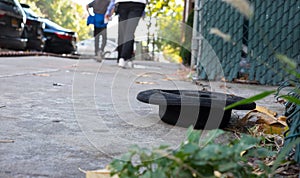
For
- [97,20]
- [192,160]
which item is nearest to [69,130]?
[192,160]

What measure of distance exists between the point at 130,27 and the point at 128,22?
0.08m

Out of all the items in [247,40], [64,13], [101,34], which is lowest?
[247,40]

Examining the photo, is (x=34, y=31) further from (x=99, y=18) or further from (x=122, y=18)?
(x=122, y=18)

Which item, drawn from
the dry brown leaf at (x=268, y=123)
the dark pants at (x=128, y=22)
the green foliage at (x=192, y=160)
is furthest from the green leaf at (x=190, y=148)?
the dark pants at (x=128, y=22)

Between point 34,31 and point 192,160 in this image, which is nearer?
point 192,160

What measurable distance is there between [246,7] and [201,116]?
1240 millimetres

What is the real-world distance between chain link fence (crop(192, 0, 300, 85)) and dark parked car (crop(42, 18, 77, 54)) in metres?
10.5

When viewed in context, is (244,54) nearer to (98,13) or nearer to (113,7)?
(113,7)

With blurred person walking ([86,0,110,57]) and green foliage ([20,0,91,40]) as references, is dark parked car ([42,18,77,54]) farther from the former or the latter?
green foliage ([20,0,91,40])

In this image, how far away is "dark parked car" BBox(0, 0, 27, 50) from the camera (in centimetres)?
939

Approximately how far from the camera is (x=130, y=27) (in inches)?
264

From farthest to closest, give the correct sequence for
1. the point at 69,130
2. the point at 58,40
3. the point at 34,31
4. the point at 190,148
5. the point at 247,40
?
the point at 58,40 → the point at 34,31 → the point at 247,40 → the point at 69,130 → the point at 190,148

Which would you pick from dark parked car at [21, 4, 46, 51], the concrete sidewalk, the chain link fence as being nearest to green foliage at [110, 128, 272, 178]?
the concrete sidewalk

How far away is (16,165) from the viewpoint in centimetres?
138
